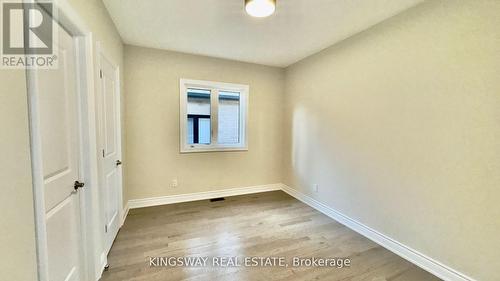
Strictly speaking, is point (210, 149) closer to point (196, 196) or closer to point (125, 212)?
point (196, 196)

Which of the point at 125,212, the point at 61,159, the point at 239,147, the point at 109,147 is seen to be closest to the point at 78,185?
the point at 61,159

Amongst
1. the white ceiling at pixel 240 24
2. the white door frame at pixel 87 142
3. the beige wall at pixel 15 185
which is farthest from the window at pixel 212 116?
the beige wall at pixel 15 185

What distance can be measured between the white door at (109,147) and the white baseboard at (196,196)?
65cm

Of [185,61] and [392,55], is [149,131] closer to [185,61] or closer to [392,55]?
[185,61]

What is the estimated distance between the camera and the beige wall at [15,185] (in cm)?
76

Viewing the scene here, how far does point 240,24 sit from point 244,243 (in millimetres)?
2523

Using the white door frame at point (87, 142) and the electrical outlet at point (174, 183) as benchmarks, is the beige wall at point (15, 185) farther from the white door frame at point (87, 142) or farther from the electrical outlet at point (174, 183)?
the electrical outlet at point (174, 183)

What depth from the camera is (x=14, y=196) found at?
2.69ft

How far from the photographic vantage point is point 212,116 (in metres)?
3.66

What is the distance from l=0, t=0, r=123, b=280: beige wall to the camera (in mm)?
759

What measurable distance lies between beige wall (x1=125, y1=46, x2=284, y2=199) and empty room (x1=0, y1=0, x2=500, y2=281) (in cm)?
3

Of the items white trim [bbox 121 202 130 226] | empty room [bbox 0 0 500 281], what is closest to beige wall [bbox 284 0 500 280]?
empty room [bbox 0 0 500 281]

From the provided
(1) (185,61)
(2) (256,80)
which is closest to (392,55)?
(2) (256,80)

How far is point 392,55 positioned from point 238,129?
2579 mm
